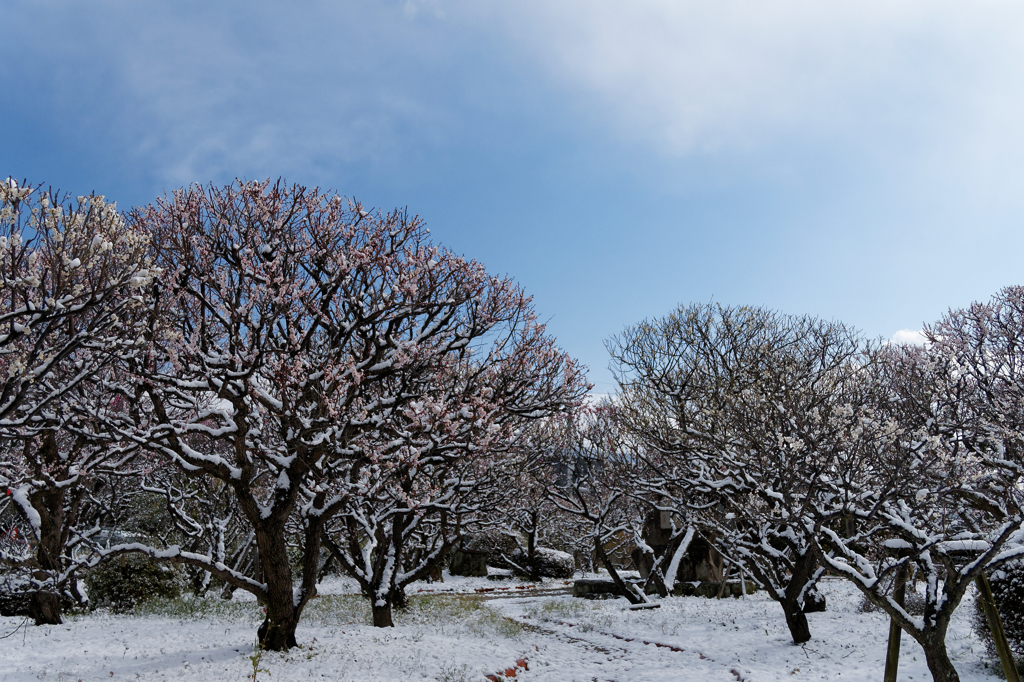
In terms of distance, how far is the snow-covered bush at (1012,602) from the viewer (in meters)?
8.18

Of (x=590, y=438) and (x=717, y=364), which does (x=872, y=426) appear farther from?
(x=590, y=438)

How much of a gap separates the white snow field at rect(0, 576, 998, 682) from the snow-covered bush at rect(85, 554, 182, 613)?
1027 millimetres

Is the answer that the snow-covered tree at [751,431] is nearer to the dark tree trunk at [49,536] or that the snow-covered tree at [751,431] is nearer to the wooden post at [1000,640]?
the wooden post at [1000,640]

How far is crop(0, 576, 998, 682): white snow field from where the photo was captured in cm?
866

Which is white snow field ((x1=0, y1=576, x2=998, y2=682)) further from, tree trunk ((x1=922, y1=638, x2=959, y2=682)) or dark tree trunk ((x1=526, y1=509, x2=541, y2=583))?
dark tree trunk ((x1=526, y1=509, x2=541, y2=583))

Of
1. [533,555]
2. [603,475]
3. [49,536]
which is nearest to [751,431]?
[603,475]

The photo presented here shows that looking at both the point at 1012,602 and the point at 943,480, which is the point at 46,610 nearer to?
the point at 943,480

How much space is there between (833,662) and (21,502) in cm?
1494

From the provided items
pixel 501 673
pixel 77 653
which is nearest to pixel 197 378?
pixel 77 653

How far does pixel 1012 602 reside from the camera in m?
8.34

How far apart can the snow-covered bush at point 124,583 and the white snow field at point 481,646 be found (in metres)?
1.03

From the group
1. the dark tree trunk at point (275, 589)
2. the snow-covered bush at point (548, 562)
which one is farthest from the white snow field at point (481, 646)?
the snow-covered bush at point (548, 562)

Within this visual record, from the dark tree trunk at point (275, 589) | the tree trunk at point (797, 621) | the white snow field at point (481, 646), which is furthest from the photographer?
the tree trunk at point (797, 621)

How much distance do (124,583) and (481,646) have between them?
1069 cm
